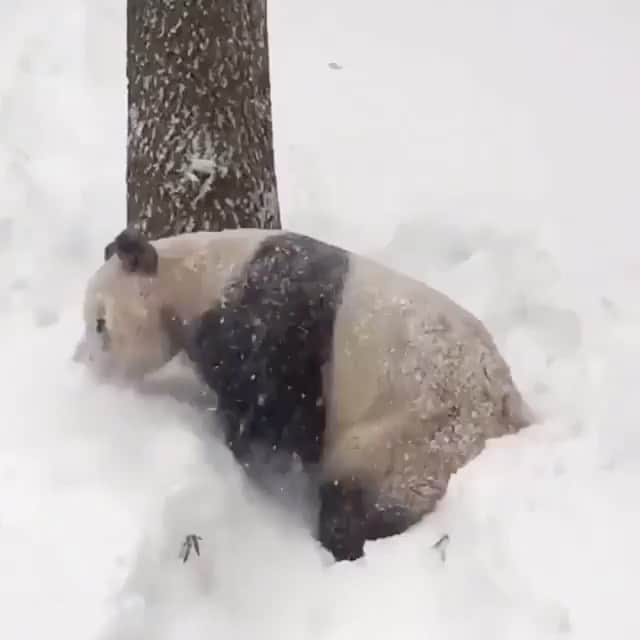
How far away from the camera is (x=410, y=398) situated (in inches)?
116

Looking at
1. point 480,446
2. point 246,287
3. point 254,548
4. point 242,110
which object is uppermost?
point 242,110

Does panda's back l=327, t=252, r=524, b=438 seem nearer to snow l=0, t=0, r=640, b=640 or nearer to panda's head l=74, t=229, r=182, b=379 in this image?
snow l=0, t=0, r=640, b=640

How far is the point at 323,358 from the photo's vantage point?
3037 millimetres

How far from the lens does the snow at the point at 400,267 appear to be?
239 centimetres

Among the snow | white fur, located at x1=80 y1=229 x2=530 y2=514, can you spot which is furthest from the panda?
the snow

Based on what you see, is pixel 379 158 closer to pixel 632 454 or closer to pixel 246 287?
pixel 246 287

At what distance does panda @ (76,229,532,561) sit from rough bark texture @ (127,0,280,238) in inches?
22.1

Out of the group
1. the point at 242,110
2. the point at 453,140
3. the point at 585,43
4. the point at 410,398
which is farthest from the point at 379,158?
the point at 410,398

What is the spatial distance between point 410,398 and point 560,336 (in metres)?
0.99

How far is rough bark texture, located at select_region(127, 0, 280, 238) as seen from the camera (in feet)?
12.4

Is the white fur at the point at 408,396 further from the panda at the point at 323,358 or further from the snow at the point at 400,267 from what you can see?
the snow at the point at 400,267

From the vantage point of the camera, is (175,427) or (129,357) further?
(129,357)

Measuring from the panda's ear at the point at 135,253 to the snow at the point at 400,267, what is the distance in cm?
37

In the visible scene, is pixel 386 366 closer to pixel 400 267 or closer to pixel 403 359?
pixel 403 359
